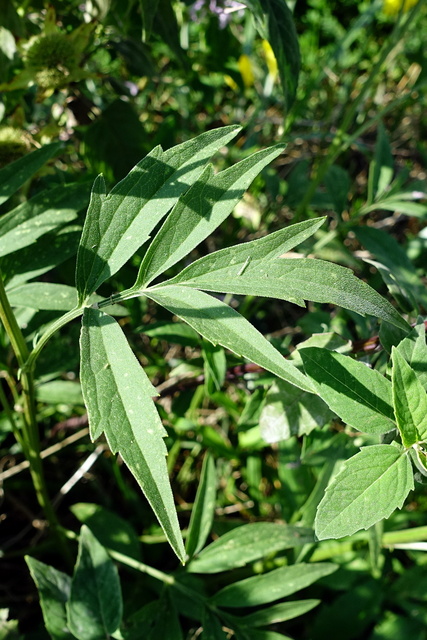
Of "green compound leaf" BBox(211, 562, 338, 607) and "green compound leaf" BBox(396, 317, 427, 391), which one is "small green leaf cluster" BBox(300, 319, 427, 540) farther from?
"green compound leaf" BBox(211, 562, 338, 607)

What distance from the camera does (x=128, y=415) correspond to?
58 centimetres

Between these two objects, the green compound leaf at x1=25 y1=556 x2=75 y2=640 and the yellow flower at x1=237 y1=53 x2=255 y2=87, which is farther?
the yellow flower at x1=237 y1=53 x2=255 y2=87

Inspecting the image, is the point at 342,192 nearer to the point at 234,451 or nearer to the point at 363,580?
the point at 234,451

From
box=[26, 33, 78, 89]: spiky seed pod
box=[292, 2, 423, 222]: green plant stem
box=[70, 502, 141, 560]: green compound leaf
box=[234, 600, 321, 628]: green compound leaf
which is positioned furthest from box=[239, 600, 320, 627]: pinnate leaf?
box=[26, 33, 78, 89]: spiky seed pod

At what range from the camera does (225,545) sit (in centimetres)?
94

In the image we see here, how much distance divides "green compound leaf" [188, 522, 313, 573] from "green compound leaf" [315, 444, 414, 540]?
13.3 inches

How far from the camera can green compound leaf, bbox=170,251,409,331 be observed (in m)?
0.59

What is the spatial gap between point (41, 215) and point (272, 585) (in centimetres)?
61

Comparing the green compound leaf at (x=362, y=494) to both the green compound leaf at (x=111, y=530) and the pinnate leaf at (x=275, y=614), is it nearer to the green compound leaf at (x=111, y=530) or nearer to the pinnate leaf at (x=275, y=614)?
the pinnate leaf at (x=275, y=614)

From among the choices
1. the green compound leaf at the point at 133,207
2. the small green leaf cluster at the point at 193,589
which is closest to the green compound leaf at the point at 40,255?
the green compound leaf at the point at 133,207

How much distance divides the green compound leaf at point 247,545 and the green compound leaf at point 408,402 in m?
0.34

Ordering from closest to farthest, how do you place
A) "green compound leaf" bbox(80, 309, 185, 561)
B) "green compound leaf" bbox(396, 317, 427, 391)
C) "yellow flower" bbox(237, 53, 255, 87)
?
"green compound leaf" bbox(80, 309, 185, 561)
"green compound leaf" bbox(396, 317, 427, 391)
"yellow flower" bbox(237, 53, 255, 87)

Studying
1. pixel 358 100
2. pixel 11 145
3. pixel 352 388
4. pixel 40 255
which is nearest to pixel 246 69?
pixel 358 100

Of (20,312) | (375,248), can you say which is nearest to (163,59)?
(375,248)
